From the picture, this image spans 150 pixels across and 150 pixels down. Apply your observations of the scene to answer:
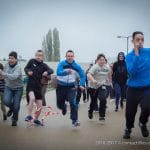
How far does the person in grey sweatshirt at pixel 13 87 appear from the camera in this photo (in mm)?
9680

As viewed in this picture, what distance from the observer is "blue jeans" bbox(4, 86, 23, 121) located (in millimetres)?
9688

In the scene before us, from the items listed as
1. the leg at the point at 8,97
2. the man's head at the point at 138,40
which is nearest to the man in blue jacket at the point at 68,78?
the leg at the point at 8,97

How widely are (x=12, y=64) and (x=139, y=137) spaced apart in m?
3.70

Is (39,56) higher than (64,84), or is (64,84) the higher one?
(39,56)

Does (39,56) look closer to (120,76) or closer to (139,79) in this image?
(139,79)

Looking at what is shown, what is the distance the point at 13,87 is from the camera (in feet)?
32.1

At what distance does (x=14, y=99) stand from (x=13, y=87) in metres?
0.28

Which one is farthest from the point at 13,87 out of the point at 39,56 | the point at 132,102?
the point at 132,102

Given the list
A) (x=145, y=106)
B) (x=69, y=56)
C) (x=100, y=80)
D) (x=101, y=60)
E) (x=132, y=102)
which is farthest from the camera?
(x=101, y=60)

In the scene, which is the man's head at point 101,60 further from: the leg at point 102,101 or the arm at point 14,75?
the arm at point 14,75

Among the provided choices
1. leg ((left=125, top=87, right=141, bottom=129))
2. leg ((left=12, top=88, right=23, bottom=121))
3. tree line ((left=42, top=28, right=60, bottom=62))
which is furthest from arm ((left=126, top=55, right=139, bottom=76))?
tree line ((left=42, top=28, right=60, bottom=62))

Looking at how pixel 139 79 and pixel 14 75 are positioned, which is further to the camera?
pixel 14 75

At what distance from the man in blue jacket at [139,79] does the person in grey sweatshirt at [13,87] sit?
314cm

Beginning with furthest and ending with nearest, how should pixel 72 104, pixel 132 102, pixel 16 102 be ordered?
pixel 16 102, pixel 72 104, pixel 132 102
